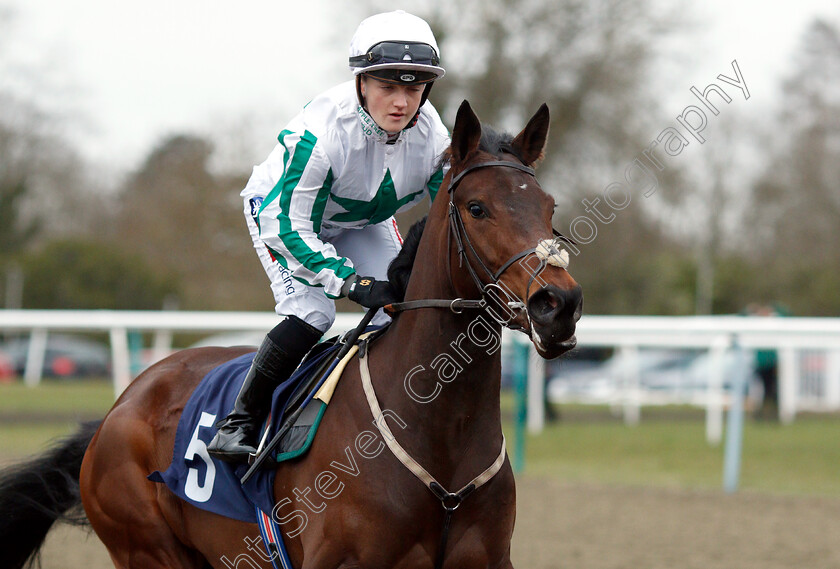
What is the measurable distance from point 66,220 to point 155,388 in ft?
104

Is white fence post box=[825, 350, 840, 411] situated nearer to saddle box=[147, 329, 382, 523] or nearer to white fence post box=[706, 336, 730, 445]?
white fence post box=[706, 336, 730, 445]

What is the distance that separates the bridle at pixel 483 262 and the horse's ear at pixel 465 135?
67mm

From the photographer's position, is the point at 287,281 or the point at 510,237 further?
the point at 287,281

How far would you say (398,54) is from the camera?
3.07m

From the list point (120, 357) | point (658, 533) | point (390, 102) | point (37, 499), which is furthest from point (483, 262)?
point (120, 357)

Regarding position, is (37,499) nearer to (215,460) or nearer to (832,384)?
(215,460)

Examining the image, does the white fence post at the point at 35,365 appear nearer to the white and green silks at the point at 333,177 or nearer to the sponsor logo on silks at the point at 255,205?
the sponsor logo on silks at the point at 255,205

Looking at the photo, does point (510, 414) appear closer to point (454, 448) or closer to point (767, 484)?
point (767, 484)

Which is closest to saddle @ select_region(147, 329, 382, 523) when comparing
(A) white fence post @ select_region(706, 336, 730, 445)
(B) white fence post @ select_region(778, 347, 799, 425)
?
(A) white fence post @ select_region(706, 336, 730, 445)

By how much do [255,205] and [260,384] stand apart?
670 mm

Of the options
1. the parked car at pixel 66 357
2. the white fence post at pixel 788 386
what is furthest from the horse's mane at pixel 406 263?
the parked car at pixel 66 357

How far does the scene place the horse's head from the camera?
2416mm

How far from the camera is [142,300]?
94.7ft

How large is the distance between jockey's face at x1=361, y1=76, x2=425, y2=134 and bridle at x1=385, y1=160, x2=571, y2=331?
39cm
